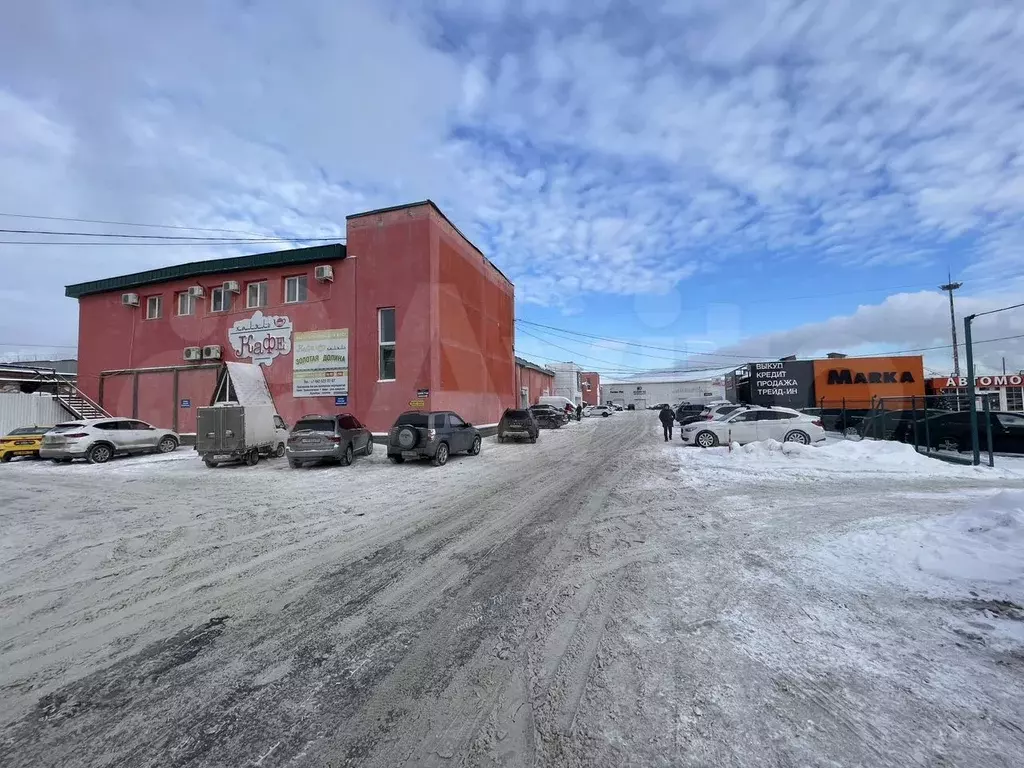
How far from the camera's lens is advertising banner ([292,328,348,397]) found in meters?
21.7

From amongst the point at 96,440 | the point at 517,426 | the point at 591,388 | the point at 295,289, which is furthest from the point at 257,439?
the point at 591,388

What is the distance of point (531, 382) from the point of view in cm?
4581

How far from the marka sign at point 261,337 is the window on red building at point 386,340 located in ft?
15.4

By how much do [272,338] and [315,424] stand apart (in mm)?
10204

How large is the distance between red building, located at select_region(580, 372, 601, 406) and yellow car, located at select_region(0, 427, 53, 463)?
63472mm

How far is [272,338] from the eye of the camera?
75.3 ft

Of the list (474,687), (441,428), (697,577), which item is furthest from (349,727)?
(441,428)

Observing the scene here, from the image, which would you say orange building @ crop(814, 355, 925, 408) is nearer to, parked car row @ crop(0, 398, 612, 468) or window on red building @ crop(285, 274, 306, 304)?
parked car row @ crop(0, 398, 612, 468)

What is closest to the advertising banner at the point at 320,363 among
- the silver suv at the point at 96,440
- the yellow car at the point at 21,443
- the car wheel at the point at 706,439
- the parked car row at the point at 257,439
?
the parked car row at the point at 257,439

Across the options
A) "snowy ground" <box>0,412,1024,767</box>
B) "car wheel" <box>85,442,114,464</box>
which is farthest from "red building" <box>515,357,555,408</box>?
"snowy ground" <box>0,412,1024,767</box>

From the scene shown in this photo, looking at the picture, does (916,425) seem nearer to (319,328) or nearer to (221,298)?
(319,328)

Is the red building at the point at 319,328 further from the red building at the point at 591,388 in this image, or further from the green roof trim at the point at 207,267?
the red building at the point at 591,388

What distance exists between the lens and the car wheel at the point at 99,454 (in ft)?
57.4

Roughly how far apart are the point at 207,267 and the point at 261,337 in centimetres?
481
